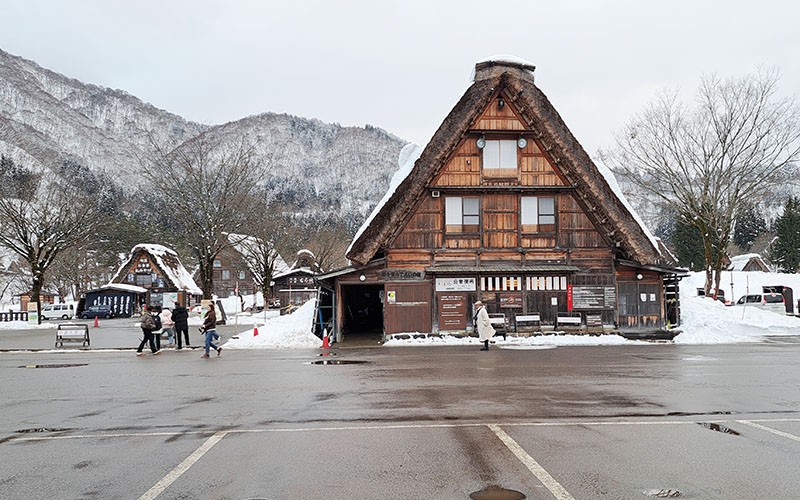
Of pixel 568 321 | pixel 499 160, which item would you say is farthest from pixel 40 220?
pixel 568 321

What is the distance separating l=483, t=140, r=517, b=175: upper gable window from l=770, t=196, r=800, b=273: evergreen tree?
64.3 meters

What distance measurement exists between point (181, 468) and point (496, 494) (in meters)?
3.22

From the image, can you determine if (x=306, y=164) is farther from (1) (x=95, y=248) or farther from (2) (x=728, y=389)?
(2) (x=728, y=389)

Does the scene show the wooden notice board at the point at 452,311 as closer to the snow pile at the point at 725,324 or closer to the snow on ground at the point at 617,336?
the snow on ground at the point at 617,336

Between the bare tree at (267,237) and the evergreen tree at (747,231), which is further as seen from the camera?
the evergreen tree at (747,231)

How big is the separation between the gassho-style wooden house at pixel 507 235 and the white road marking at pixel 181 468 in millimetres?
16782

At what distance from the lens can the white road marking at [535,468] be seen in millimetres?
5352

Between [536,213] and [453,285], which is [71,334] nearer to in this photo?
[453,285]

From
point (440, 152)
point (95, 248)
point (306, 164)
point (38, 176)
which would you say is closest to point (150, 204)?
point (95, 248)

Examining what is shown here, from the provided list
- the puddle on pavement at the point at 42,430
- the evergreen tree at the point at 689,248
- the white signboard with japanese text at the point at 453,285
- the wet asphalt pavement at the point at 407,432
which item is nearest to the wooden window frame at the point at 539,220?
the white signboard with japanese text at the point at 453,285

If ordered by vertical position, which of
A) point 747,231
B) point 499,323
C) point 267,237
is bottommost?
point 499,323

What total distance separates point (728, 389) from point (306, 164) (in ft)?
615

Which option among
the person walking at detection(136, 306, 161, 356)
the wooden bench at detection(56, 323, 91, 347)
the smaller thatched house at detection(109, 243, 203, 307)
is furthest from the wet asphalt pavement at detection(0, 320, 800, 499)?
the smaller thatched house at detection(109, 243, 203, 307)

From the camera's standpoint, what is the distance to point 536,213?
25781 mm
